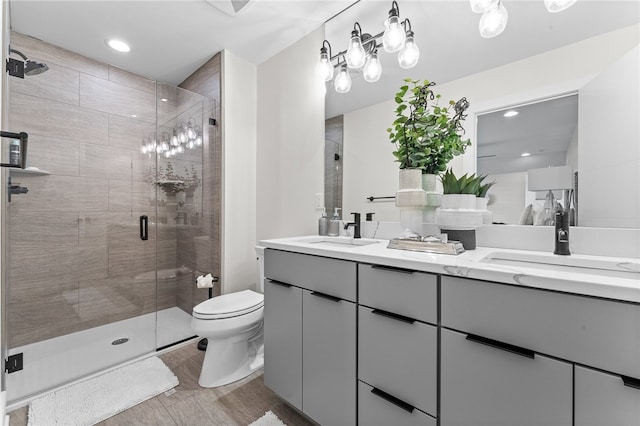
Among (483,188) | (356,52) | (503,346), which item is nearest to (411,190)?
(483,188)

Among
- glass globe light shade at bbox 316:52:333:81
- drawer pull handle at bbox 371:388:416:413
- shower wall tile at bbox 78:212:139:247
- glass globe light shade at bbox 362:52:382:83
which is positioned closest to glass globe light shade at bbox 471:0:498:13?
glass globe light shade at bbox 362:52:382:83

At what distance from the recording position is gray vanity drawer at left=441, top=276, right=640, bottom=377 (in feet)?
1.92

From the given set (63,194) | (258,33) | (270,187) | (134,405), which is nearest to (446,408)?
(134,405)

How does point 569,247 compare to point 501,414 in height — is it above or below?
above

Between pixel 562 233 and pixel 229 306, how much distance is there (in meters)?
1.72

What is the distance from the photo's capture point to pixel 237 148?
2.25 meters

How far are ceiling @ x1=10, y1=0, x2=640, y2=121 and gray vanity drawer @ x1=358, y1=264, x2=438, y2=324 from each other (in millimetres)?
1111

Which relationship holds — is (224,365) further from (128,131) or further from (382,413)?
(128,131)

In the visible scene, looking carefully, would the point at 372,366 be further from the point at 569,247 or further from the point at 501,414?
the point at 569,247

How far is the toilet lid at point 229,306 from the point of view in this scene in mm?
1562

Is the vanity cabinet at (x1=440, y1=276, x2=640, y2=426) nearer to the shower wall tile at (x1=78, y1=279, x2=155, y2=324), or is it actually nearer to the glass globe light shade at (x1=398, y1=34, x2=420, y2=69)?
the glass globe light shade at (x1=398, y1=34, x2=420, y2=69)

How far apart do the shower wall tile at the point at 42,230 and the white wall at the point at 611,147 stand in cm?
306

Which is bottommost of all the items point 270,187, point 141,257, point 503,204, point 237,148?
point 141,257

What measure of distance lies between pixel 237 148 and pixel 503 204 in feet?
6.39
